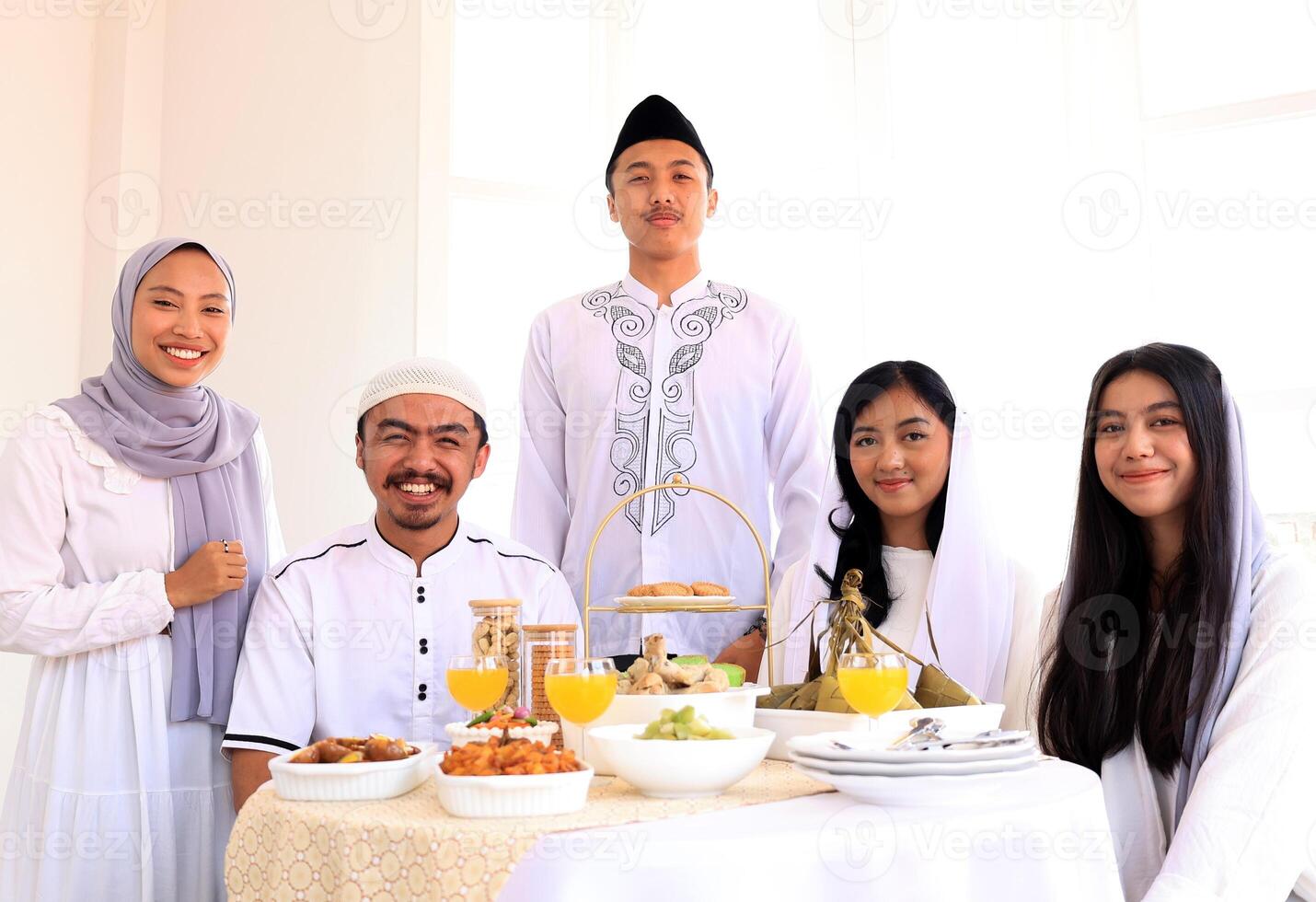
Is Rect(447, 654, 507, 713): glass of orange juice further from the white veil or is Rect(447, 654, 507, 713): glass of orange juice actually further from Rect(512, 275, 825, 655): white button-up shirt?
Rect(512, 275, 825, 655): white button-up shirt

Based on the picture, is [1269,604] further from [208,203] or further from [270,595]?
[208,203]

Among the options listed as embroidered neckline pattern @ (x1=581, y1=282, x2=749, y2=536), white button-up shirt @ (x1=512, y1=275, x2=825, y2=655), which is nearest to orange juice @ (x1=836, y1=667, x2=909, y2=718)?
white button-up shirt @ (x1=512, y1=275, x2=825, y2=655)

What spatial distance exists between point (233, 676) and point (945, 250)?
2.99 m

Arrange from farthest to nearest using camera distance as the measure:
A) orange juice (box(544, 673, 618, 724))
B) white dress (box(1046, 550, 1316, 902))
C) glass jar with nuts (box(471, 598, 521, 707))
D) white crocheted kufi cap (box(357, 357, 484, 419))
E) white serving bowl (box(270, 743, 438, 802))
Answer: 1. white crocheted kufi cap (box(357, 357, 484, 419))
2. glass jar with nuts (box(471, 598, 521, 707))
3. white dress (box(1046, 550, 1316, 902))
4. orange juice (box(544, 673, 618, 724))
5. white serving bowl (box(270, 743, 438, 802))

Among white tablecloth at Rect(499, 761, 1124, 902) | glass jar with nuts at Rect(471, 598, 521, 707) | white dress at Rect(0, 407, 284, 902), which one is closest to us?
white tablecloth at Rect(499, 761, 1124, 902)

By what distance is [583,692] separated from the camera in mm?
1737

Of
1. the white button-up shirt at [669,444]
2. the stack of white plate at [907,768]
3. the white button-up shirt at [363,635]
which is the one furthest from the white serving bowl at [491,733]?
the white button-up shirt at [669,444]

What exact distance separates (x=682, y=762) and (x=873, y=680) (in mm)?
343

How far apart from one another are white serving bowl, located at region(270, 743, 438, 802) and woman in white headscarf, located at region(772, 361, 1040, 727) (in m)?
1.14

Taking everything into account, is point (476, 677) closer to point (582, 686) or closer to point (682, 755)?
point (582, 686)

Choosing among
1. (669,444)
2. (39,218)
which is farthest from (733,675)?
(39,218)

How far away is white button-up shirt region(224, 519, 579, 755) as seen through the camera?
241 centimetres

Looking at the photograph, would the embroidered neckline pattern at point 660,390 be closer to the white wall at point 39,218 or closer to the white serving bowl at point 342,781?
the white serving bowl at point 342,781

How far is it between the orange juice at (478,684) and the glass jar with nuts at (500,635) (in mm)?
119
